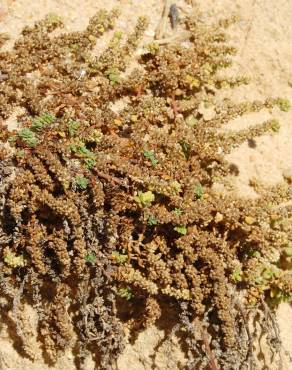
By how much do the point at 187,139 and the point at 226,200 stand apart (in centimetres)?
35

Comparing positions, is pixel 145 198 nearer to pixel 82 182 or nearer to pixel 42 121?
pixel 82 182

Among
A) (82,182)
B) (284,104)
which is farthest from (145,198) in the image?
(284,104)

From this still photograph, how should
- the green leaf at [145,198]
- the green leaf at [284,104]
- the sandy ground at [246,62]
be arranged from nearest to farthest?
the green leaf at [145,198] < the green leaf at [284,104] < the sandy ground at [246,62]

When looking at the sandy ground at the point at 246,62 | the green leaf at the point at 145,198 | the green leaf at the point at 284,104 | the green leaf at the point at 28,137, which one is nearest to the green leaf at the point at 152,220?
the green leaf at the point at 145,198

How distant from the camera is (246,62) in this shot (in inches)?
118

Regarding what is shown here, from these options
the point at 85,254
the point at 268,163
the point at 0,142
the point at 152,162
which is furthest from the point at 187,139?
the point at 0,142

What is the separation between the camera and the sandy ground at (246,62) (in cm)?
297

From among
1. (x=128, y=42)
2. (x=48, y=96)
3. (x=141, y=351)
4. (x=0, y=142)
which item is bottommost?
(x=141, y=351)

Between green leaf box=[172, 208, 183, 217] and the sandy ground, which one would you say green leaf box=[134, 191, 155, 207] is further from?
the sandy ground

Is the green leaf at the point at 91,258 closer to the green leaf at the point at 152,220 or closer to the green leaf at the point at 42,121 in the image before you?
the green leaf at the point at 152,220

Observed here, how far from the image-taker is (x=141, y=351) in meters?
3.03

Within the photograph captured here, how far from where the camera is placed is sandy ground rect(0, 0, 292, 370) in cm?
297

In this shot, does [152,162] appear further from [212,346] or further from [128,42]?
[212,346]

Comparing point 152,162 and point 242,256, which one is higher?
point 152,162
